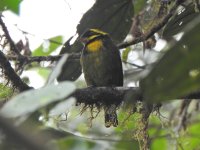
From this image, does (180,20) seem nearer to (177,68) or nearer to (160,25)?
(160,25)

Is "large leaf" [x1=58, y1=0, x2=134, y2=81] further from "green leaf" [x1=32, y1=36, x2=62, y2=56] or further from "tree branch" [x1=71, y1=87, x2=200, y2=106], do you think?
"green leaf" [x1=32, y1=36, x2=62, y2=56]

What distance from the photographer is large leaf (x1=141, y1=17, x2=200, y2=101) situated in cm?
55

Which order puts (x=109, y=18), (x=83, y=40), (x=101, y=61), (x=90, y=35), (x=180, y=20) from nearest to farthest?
(x=180, y=20) → (x=109, y=18) → (x=83, y=40) → (x=90, y=35) → (x=101, y=61)

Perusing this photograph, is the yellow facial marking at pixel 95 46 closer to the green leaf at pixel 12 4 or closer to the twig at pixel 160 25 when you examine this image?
the twig at pixel 160 25

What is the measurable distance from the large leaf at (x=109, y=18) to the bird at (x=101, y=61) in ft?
1.44

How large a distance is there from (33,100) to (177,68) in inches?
7.6

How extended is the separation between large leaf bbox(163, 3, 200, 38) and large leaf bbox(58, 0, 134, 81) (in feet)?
1.11

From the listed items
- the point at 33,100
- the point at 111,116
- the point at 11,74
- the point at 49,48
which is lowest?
the point at 111,116

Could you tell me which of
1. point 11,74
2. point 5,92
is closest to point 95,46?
point 5,92

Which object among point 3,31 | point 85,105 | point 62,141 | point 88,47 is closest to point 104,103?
point 85,105

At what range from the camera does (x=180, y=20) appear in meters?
2.19

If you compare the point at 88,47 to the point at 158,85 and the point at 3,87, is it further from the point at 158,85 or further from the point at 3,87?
the point at 158,85

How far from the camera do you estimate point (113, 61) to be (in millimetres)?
3152

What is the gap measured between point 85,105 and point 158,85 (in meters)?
1.68
